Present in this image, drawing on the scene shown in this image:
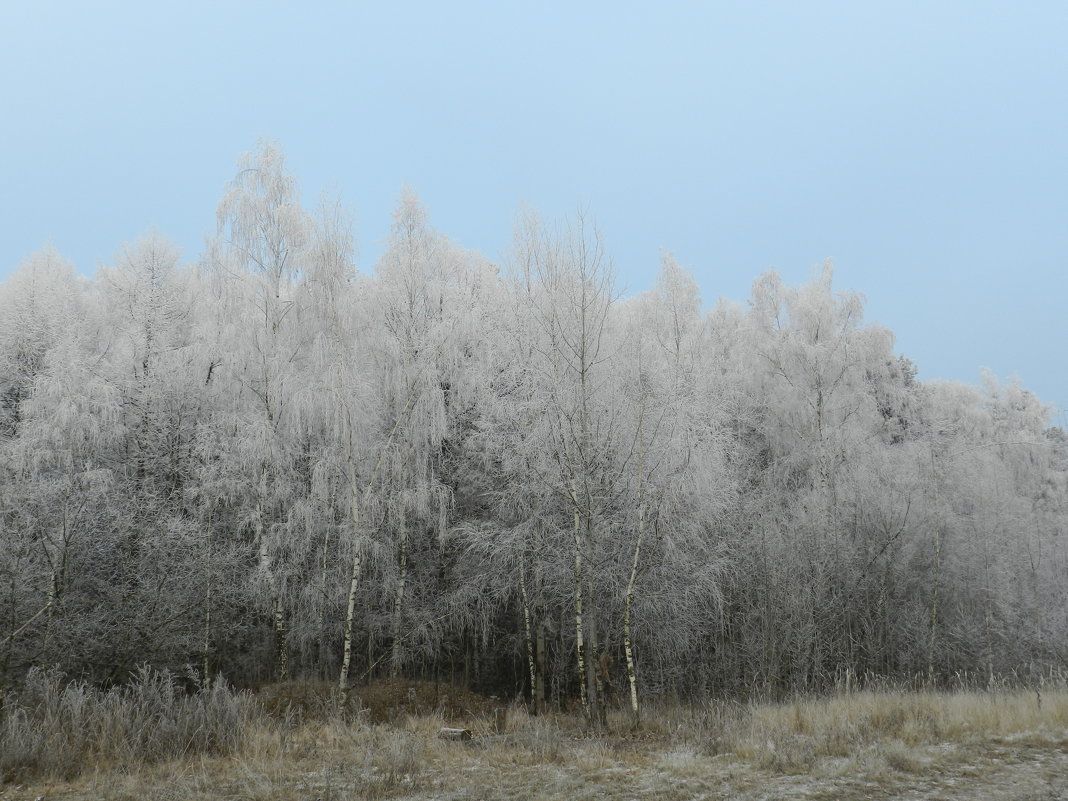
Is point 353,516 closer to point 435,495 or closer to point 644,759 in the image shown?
point 435,495

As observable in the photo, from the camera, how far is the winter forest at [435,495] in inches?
433

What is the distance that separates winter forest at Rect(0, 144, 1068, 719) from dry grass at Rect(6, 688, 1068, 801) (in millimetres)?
1711

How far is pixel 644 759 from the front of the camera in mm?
7379

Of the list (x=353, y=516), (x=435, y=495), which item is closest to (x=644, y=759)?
(x=353, y=516)

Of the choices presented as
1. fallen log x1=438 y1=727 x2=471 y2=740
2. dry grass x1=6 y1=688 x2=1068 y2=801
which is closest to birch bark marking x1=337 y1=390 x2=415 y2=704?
dry grass x1=6 y1=688 x2=1068 y2=801

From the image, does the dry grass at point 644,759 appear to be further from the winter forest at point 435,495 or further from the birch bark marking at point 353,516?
the winter forest at point 435,495

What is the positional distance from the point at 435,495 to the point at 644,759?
Answer: 692 centimetres

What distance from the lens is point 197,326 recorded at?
15.3m

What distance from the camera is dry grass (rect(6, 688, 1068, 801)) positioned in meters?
6.06

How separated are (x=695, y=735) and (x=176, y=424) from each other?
11.2 metres

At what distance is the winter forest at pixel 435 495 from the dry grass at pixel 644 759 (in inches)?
67.4

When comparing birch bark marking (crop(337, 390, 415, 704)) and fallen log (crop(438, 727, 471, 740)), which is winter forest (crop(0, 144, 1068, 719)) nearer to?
birch bark marking (crop(337, 390, 415, 704))

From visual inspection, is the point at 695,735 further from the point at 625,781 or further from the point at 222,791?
the point at 222,791

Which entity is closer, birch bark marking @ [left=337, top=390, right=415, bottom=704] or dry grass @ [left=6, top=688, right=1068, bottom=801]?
dry grass @ [left=6, top=688, right=1068, bottom=801]
